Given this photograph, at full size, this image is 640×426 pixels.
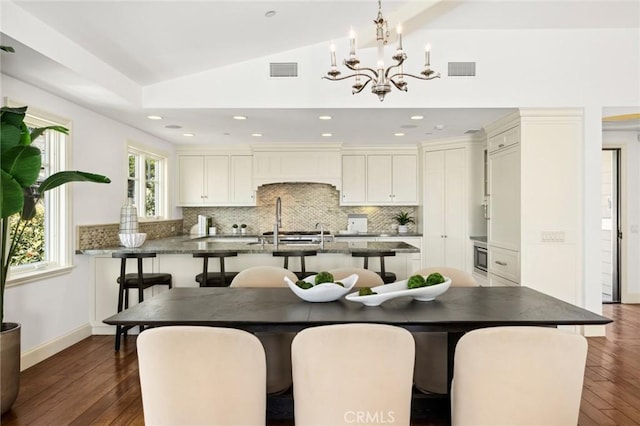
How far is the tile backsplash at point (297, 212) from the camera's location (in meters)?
6.94

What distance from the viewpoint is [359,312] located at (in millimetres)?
2021

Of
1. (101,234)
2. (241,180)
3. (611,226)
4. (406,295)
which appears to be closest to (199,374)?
(406,295)

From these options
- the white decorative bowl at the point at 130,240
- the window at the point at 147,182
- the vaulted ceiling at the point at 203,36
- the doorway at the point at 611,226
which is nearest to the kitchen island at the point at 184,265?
the white decorative bowl at the point at 130,240

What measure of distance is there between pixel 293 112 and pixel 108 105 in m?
1.86

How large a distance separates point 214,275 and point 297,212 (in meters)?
3.07

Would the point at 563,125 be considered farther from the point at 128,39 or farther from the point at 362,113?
the point at 128,39

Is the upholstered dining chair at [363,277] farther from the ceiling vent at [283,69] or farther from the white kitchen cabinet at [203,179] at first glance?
the white kitchen cabinet at [203,179]

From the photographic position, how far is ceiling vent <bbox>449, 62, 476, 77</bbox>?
159 inches

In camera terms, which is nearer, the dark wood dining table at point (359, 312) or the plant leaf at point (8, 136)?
the dark wood dining table at point (359, 312)

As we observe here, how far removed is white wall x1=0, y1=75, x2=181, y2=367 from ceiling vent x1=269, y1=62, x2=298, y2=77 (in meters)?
1.99

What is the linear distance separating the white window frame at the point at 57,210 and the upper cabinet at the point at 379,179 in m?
3.94

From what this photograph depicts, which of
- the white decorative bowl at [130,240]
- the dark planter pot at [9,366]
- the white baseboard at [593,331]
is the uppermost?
the white decorative bowl at [130,240]

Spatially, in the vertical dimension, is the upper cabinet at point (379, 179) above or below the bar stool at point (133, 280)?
above

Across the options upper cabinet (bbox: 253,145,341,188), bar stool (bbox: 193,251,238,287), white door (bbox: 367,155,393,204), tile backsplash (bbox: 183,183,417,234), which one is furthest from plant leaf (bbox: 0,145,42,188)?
white door (bbox: 367,155,393,204)
